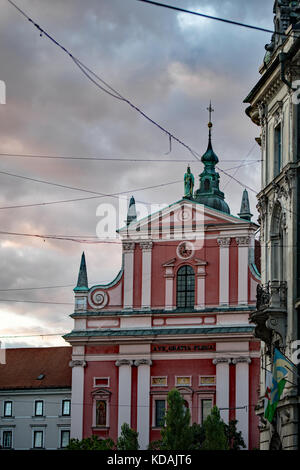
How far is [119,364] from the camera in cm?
5322

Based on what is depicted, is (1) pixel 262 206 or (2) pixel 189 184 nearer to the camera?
(1) pixel 262 206

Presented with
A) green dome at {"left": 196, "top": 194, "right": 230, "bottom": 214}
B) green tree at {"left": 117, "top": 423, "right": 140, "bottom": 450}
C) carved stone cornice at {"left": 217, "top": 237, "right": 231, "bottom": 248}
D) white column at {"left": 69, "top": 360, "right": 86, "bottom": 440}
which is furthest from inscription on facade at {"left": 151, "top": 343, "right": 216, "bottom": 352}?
green dome at {"left": 196, "top": 194, "right": 230, "bottom": 214}

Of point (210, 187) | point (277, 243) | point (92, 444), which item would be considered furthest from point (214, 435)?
point (210, 187)

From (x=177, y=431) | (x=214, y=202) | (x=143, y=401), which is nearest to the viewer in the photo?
(x=177, y=431)

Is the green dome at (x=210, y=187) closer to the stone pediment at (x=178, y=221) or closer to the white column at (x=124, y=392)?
the stone pediment at (x=178, y=221)

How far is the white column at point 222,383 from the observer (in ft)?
168

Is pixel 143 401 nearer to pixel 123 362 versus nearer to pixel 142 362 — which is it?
pixel 142 362

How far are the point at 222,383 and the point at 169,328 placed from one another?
376cm

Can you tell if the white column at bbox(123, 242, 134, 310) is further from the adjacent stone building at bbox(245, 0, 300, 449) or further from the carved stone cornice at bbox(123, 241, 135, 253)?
the adjacent stone building at bbox(245, 0, 300, 449)

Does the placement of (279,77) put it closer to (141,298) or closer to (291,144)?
(291,144)

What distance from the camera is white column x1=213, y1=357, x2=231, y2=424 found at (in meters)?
51.3

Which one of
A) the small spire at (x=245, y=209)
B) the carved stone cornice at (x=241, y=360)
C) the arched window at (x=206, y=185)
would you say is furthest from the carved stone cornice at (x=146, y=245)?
the carved stone cornice at (x=241, y=360)

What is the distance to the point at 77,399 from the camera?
2110 inches

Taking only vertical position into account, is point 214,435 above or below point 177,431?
below
